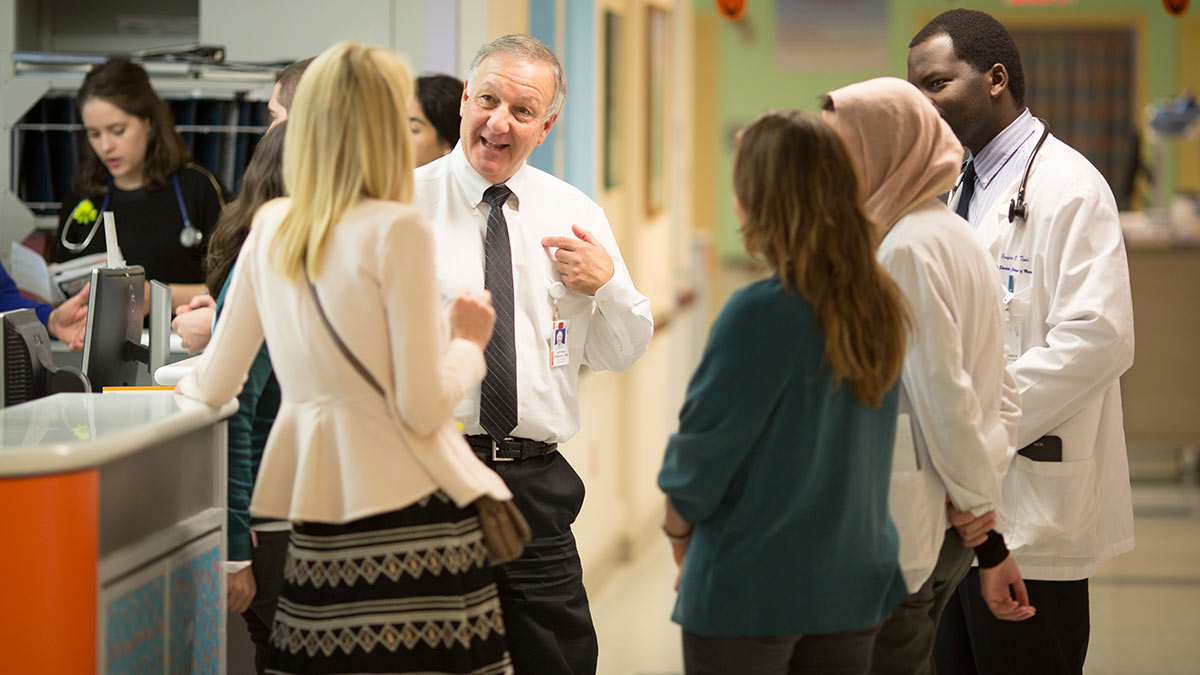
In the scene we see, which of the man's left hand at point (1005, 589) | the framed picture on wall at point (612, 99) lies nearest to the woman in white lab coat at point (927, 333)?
the man's left hand at point (1005, 589)

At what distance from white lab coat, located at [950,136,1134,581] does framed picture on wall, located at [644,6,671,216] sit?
153 inches

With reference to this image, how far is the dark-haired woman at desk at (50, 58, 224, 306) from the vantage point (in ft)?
13.1

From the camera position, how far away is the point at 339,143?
69.0 inches

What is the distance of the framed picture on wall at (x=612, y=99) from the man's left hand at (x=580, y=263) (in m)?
2.87

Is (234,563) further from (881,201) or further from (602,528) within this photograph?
(602,528)

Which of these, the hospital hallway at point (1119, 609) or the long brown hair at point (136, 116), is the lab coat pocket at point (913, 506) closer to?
the hospital hallway at point (1119, 609)

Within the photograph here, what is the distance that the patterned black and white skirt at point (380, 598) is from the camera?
1832mm

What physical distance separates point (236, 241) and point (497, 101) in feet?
1.93

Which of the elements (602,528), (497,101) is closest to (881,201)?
(497,101)

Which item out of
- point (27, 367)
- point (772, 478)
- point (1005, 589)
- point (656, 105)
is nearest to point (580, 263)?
point (772, 478)

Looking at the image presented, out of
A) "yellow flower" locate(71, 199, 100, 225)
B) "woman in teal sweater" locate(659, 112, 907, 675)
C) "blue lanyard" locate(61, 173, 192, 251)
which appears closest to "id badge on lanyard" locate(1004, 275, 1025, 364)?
"woman in teal sweater" locate(659, 112, 907, 675)

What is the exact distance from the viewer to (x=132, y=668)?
6.57 ft

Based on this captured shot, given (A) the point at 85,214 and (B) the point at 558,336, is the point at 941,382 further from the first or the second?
(A) the point at 85,214

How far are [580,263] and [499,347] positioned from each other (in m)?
0.24
